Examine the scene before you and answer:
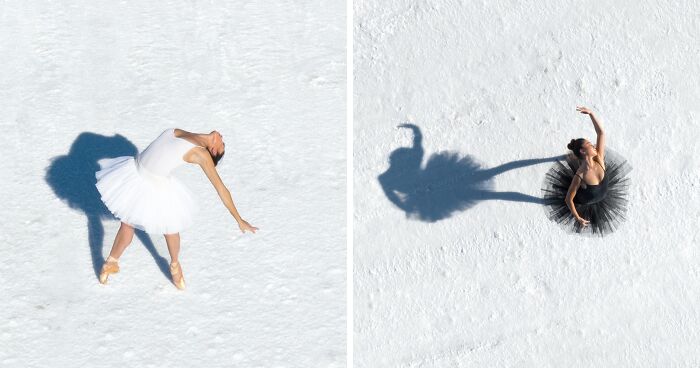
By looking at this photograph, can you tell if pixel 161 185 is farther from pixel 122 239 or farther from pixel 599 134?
pixel 599 134

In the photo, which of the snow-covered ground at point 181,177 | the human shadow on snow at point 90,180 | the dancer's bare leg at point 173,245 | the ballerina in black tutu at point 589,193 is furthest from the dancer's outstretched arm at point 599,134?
the human shadow on snow at point 90,180

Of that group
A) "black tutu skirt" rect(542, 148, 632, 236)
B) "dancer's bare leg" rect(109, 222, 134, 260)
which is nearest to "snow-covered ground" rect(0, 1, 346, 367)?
"dancer's bare leg" rect(109, 222, 134, 260)

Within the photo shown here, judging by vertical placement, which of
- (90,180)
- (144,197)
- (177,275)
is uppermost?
(144,197)

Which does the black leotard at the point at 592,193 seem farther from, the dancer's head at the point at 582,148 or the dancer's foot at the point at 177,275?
the dancer's foot at the point at 177,275

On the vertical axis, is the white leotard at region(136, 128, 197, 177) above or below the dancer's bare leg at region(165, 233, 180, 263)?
above

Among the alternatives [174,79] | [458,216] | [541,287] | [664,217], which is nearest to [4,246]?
[174,79]

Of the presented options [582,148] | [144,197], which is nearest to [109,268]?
[144,197]

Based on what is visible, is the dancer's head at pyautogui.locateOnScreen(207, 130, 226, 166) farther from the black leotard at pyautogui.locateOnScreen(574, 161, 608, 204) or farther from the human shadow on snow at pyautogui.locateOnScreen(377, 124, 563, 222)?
the black leotard at pyautogui.locateOnScreen(574, 161, 608, 204)
